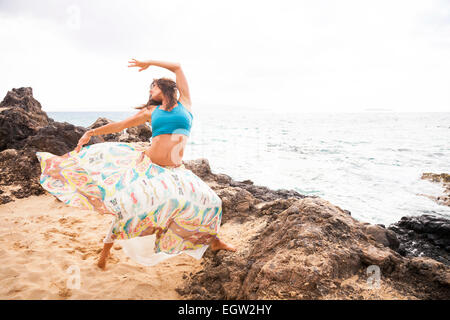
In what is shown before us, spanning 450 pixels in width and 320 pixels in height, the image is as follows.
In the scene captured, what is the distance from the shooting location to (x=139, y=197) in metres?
2.72

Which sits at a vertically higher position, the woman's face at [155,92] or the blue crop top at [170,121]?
the woman's face at [155,92]

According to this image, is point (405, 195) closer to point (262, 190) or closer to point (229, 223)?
point (262, 190)

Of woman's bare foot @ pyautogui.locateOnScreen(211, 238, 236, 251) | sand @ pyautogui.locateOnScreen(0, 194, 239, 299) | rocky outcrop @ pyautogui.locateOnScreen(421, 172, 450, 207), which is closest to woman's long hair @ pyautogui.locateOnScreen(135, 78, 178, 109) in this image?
woman's bare foot @ pyautogui.locateOnScreen(211, 238, 236, 251)

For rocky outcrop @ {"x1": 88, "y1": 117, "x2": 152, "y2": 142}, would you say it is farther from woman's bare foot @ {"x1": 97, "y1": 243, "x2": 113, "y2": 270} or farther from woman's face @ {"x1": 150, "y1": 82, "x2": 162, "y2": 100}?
woman's bare foot @ {"x1": 97, "y1": 243, "x2": 113, "y2": 270}

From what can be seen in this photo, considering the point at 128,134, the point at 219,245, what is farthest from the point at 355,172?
the point at 219,245

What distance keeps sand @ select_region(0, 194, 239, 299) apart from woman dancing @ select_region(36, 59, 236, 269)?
25cm

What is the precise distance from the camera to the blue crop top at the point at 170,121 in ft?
9.99


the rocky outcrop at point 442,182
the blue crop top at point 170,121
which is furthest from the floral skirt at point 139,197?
the rocky outcrop at point 442,182

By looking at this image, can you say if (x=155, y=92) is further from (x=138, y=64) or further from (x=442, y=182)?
(x=442, y=182)

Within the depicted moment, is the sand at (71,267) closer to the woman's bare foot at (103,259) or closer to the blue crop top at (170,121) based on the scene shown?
the woman's bare foot at (103,259)

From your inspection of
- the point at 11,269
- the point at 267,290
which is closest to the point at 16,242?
the point at 11,269

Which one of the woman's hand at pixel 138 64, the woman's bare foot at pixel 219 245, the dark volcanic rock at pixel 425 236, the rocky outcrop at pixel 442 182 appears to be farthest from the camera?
the rocky outcrop at pixel 442 182

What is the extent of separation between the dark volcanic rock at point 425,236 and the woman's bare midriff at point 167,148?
4695 millimetres

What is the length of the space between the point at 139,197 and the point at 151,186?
17 cm
